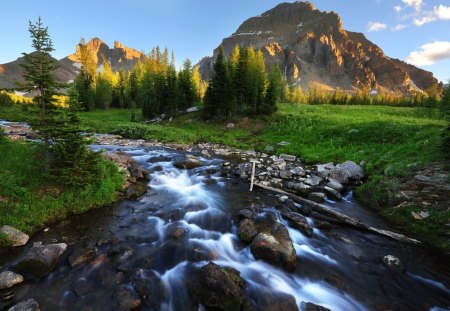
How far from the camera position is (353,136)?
24.6m

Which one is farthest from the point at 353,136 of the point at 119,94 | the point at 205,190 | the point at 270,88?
the point at 119,94

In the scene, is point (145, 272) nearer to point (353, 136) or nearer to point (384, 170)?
point (384, 170)

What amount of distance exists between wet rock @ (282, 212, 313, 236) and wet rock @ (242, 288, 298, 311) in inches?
159

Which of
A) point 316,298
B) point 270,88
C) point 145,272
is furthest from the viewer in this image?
point 270,88

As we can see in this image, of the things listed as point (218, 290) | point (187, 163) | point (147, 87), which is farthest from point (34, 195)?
point (147, 87)

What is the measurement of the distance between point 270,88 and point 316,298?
3877cm

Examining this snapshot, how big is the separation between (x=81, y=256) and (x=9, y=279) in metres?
1.84

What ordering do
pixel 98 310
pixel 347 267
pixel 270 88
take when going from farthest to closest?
pixel 270 88
pixel 347 267
pixel 98 310

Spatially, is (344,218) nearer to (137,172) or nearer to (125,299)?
(125,299)

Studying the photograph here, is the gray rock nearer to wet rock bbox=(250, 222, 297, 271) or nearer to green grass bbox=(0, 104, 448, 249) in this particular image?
green grass bbox=(0, 104, 448, 249)

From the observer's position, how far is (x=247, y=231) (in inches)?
393

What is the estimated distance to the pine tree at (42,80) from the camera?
10297 mm

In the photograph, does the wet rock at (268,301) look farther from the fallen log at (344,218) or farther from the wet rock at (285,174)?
the wet rock at (285,174)

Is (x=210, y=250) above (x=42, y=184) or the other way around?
the other way around
